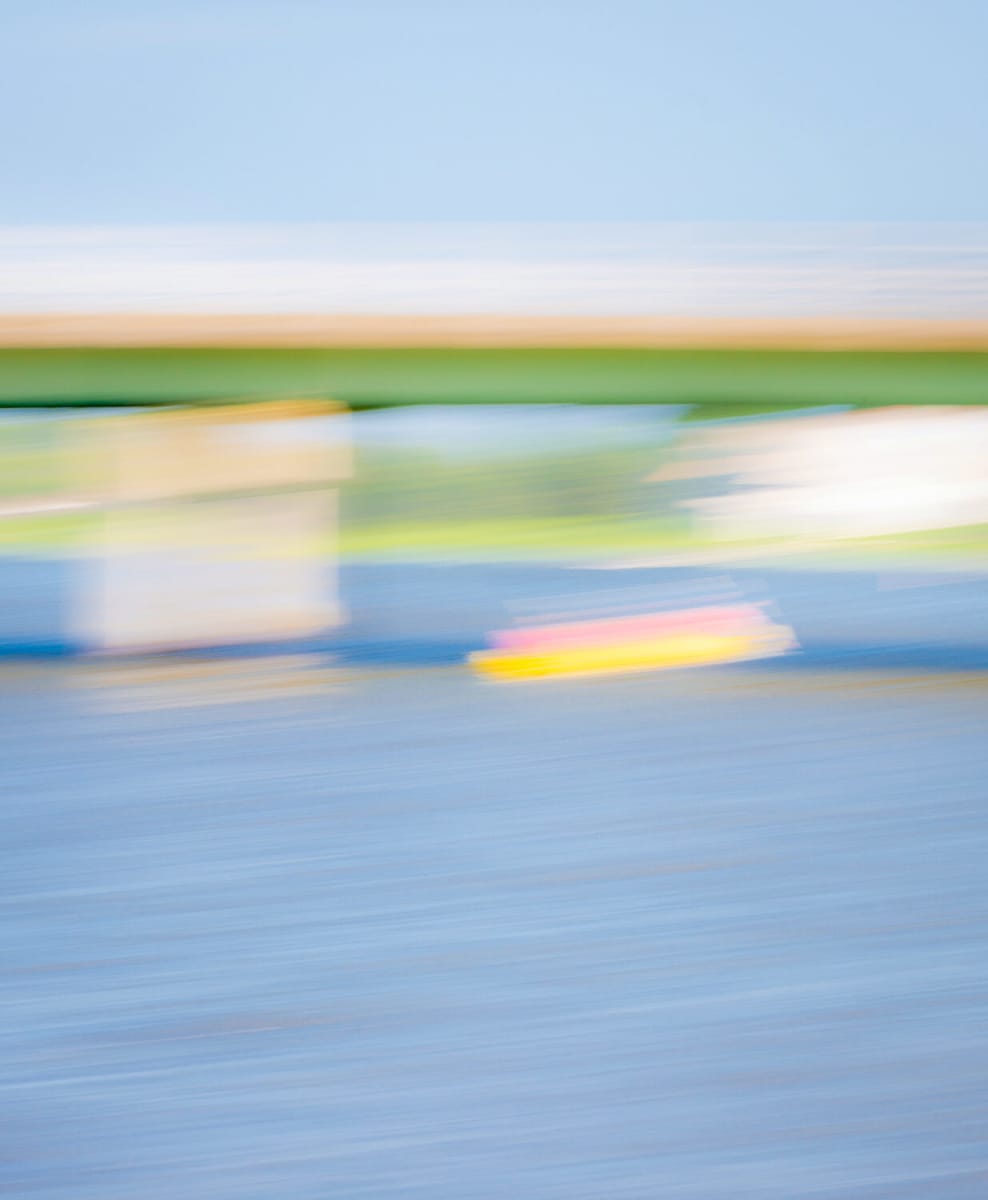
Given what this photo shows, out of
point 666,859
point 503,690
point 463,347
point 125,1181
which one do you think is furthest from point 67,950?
point 463,347

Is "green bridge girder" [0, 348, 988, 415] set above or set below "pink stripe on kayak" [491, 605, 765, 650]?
above

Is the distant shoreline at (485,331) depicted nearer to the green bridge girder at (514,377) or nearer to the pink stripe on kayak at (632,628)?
the green bridge girder at (514,377)

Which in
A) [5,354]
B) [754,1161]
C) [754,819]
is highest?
[5,354]

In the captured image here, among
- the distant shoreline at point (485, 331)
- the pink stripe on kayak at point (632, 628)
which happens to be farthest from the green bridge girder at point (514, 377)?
the pink stripe on kayak at point (632, 628)

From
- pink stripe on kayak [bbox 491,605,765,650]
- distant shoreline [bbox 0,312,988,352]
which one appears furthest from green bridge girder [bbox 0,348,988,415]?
pink stripe on kayak [bbox 491,605,765,650]

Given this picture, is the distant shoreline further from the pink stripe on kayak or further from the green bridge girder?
the pink stripe on kayak

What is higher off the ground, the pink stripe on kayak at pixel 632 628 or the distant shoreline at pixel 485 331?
the distant shoreline at pixel 485 331

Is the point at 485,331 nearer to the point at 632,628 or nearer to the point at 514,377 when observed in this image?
the point at 514,377

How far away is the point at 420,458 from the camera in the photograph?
2146 millimetres

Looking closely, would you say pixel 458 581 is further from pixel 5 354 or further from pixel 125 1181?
pixel 125 1181

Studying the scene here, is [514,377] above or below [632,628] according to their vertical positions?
above

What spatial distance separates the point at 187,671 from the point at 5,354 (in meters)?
0.56

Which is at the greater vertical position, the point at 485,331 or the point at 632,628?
the point at 485,331

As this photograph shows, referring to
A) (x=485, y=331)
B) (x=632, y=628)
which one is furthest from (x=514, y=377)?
(x=632, y=628)
